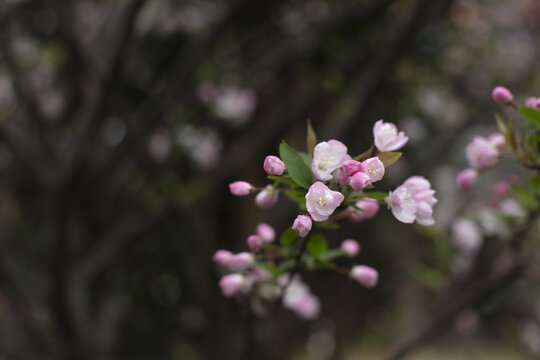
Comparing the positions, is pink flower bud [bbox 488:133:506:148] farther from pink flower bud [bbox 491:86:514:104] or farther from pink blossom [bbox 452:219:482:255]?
pink blossom [bbox 452:219:482:255]

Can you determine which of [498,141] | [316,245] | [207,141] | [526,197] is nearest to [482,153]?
[498,141]

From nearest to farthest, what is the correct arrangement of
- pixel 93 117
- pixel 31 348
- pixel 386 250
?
pixel 93 117 → pixel 31 348 → pixel 386 250

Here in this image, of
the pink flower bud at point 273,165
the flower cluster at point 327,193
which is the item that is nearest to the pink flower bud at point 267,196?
the flower cluster at point 327,193

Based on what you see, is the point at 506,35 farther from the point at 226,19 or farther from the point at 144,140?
the point at 144,140

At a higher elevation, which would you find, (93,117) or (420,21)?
(93,117)

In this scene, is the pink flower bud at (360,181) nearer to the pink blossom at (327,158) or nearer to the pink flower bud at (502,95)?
the pink blossom at (327,158)

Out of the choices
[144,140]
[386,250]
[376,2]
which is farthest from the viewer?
[386,250]

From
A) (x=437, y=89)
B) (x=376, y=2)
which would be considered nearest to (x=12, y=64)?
(x=376, y=2)
